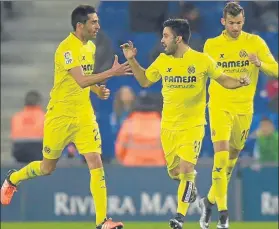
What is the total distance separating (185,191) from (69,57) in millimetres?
1882

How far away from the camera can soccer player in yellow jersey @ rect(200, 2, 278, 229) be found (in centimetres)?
1375

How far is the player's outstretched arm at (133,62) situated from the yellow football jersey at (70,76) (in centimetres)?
44

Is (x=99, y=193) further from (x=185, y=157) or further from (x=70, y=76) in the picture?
(x=70, y=76)

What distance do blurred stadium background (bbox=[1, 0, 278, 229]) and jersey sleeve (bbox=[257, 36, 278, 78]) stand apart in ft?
10.7

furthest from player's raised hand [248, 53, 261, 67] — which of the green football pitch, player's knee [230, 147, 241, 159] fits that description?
the green football pitch

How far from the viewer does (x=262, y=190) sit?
1741 centimetres

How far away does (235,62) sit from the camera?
45.5ft

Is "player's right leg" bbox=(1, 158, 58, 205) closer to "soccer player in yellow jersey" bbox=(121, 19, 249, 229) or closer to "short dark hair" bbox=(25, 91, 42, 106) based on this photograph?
"soccer player in yellow jersey" bbox=(121, 19, 249, 229)

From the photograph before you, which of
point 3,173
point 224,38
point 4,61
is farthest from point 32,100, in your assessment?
point 224,38

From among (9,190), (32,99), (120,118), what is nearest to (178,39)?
(9,190)

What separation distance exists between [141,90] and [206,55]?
6.58 m

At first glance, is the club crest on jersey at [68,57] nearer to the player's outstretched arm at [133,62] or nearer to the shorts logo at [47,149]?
the player's outstretched arm at [133,62]

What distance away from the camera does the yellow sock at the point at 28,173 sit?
45.9 ft

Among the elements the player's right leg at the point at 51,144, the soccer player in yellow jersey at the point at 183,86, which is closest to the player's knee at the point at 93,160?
the player's right leg at the point at 51,144
